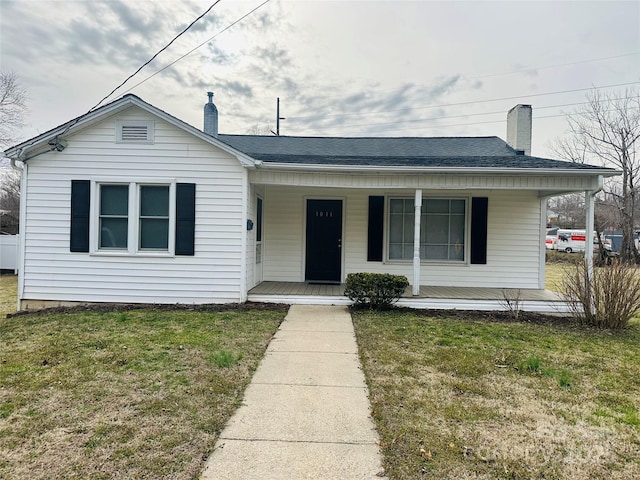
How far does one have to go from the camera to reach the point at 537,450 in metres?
2.60

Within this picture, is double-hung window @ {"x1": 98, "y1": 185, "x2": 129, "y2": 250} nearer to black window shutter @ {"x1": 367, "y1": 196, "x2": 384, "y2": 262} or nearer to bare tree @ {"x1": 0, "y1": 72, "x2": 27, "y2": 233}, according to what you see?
black window shutter @ {"x1": 367, "y1": 196, "x2": 384, "y2": 262}

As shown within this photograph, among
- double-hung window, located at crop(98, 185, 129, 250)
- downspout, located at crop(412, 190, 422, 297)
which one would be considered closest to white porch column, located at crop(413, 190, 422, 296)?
downspout, located at crop(412, 190, 422, 297)

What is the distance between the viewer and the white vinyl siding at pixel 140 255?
24.0 feet

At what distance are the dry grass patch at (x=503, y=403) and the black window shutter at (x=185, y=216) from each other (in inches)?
152

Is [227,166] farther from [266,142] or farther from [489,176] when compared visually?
[489,176]

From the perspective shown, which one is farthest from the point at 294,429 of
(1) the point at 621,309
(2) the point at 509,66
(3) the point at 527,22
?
(2) the point at 509,66

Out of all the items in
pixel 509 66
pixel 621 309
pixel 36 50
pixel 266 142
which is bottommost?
pixel 621 309

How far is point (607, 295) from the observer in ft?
20.8

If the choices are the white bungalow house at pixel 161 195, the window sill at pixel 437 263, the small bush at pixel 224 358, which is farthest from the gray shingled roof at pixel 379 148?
the small bush at pixel 224 358

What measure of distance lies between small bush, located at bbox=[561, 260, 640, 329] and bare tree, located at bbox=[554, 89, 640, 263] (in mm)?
18784

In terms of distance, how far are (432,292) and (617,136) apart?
21267mm

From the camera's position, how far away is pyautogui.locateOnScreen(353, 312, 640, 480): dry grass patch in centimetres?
246

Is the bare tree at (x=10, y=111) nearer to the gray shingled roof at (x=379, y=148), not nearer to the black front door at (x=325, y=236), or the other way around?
the gray shingled roof at (x=379, y=148)

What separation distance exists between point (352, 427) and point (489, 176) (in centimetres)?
614
